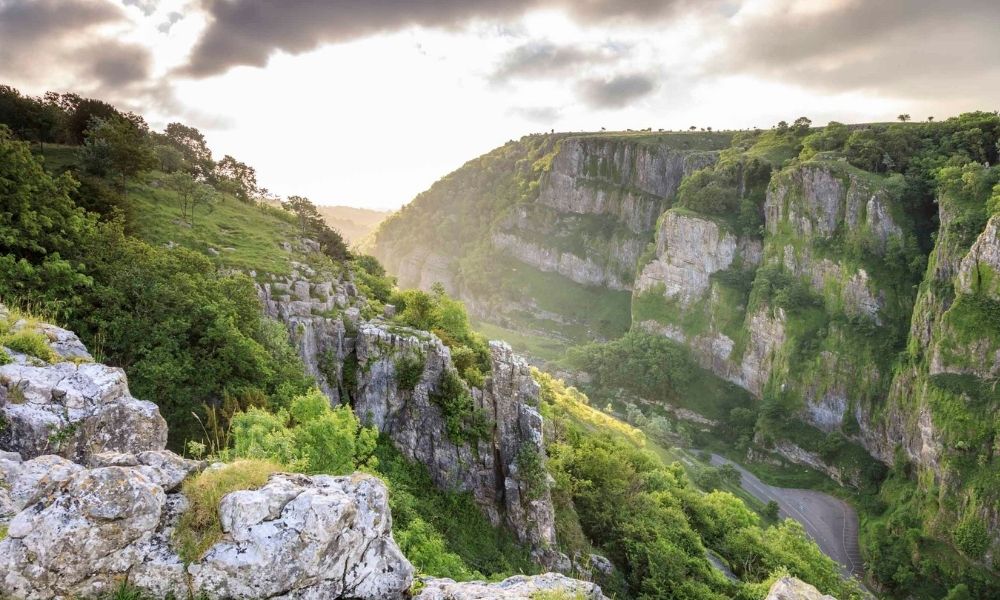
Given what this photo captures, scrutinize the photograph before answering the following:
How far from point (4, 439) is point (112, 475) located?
17.2ft

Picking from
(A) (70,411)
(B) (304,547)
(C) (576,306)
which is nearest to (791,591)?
(B) (304,547)

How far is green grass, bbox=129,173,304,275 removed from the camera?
34.7 meters

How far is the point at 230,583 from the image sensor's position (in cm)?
830

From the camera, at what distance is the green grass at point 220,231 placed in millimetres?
34688

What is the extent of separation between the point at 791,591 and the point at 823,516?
82.7 metres

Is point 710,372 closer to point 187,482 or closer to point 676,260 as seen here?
point 676,260

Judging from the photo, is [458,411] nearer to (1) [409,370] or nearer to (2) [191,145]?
(1) [409,370]

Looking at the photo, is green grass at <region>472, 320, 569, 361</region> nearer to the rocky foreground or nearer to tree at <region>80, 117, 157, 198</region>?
tree at <region>80, 117, 157, 198</region>

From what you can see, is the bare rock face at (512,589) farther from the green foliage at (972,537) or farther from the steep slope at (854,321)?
the green foliage at (972,537)

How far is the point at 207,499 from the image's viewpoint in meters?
8.98

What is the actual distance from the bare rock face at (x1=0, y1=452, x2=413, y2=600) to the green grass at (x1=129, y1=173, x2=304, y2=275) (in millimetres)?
27510

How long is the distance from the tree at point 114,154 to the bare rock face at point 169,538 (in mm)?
35394

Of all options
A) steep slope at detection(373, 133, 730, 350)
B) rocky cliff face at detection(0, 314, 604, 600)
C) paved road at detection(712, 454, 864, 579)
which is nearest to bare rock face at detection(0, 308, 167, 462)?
rocky cliff face at detection(0, 314, 604, 600)

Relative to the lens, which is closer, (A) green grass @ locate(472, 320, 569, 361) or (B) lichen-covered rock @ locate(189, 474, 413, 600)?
(B) lichen-covered rock @ locate(189, 474, 413, 600)
